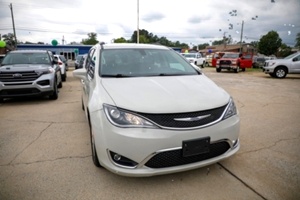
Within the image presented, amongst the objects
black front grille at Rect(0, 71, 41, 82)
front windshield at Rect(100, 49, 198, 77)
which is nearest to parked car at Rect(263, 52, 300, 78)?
front windshield at Rect(100, 49, 198, 77)

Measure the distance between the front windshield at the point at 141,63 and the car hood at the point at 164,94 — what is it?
0.90ft

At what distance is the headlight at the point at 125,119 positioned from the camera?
7.63 feet

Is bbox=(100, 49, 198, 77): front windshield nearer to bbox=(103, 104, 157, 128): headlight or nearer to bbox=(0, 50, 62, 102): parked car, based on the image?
bbox=(103, 104, 157, 128): headlight

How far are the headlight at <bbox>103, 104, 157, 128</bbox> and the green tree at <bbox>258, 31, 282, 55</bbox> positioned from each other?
62279mm

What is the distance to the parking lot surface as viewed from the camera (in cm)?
254

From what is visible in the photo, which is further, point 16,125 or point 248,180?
point 16,125

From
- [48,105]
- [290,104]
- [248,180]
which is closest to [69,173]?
[248,180]

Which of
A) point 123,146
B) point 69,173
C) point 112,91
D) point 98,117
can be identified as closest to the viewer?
point 123,146

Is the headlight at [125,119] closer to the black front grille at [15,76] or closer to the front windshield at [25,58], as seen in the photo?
the black front grille at [15,76]

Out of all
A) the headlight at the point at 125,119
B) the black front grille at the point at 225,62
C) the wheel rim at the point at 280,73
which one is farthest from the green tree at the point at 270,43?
the headlight at the point at 125,119

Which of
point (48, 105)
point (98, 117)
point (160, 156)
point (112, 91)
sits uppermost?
point (112, 91)

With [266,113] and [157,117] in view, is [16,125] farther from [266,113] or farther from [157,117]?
[266,113]

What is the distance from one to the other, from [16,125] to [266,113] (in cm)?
609

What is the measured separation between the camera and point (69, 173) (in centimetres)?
295
